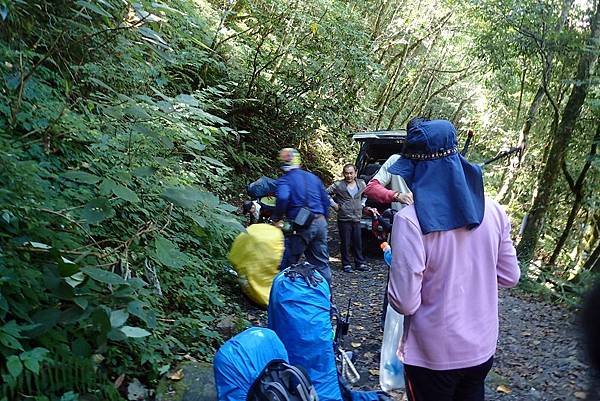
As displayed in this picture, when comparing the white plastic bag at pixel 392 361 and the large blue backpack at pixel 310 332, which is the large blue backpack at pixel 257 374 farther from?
the white plastic bag at pixel 392 361

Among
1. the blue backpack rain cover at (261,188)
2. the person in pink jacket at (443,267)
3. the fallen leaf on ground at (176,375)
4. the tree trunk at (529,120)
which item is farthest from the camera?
the tree trunk at (529,120)

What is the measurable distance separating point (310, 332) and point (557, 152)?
8.04m

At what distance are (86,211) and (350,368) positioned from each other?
8.44 feet

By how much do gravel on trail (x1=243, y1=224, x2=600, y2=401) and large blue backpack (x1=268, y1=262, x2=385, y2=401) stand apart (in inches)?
35.4

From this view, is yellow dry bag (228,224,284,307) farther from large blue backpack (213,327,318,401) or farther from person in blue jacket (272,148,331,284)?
large blue backpack (213,327,318,401)

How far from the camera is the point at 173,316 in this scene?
4.26 m

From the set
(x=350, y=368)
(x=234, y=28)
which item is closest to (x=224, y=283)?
(x=350, y=368)

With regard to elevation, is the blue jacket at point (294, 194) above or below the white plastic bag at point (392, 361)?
above

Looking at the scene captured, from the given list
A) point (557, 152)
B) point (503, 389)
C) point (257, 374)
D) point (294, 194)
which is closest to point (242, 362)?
point (257, 374)

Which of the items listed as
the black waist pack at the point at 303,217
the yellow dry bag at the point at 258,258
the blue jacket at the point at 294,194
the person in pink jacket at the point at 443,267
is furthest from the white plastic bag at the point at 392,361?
the blue jacket at the point at 294,194

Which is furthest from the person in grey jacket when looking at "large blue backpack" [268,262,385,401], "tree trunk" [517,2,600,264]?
"large blue backpack" [268,262,385,401]

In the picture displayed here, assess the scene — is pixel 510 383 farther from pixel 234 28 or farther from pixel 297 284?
Result: pixel 234 28

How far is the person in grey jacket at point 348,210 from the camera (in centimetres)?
795

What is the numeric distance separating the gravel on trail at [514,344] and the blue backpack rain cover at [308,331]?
0.95 meters
